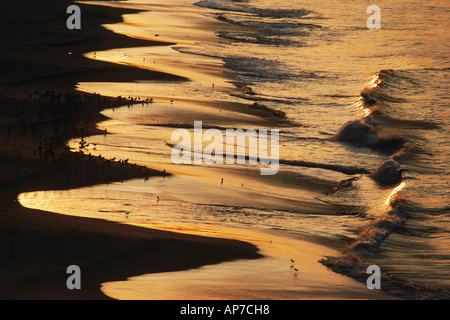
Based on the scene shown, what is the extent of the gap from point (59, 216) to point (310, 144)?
242 inches

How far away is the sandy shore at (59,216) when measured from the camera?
6234 mm

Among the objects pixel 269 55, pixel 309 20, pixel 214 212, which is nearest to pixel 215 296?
pixel 214 212

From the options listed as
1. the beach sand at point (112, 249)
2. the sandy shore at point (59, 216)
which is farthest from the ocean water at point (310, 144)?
the sandy shore at point (59, 216)

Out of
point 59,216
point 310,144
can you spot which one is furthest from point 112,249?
point 310,144

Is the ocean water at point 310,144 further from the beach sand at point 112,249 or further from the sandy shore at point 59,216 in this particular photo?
the sandy shore at point 59,216

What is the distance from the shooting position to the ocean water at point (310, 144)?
8016mm

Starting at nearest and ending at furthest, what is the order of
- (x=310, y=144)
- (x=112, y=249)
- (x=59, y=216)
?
(x=112, y=249) < (x=59, y=216) < (x=310, y=144)

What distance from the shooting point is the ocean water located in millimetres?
8016

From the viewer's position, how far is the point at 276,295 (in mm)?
6348

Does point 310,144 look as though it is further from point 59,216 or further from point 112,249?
point 112,249

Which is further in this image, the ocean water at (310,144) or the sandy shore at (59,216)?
the ocean water at (310,144)

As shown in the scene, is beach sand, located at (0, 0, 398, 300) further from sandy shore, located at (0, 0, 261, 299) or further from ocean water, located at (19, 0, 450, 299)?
ocean water, located at (19, 0, 450, 299)

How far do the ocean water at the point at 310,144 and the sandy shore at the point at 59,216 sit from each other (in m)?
0.41

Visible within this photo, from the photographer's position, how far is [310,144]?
12.4 meters
